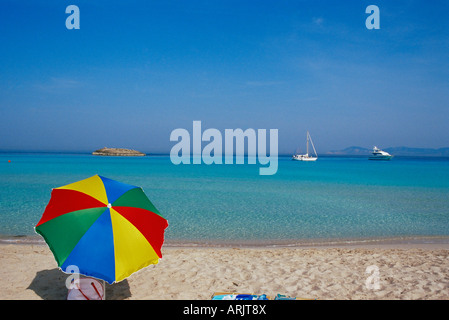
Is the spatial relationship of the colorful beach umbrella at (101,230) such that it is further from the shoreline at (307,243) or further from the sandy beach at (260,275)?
the shoreline at (307,243)

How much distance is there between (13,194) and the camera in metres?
21.1

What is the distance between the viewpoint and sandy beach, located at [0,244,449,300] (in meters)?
5.94

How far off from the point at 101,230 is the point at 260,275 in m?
3.83

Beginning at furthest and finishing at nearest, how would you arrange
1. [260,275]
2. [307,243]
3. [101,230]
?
[307,243], [260,275], [101,230]

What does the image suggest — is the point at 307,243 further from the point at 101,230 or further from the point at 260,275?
the point at 101,230

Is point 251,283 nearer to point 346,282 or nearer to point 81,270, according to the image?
point 346,282

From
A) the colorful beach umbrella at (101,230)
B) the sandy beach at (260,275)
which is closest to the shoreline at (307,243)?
the sandy beach at (260,275)

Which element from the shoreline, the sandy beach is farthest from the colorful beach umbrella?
the shoreline

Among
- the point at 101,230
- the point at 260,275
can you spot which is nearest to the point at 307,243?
the point at 260,275

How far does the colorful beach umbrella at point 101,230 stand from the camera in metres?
4.39

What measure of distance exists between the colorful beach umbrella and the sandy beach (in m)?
1.60

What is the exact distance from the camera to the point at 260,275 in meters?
6.97
